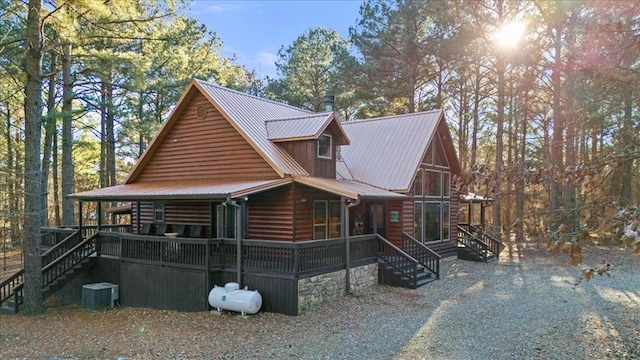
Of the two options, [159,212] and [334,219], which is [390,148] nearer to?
[334,219]

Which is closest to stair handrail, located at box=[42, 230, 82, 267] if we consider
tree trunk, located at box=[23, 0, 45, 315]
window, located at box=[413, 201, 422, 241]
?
tree trunk, located at box=[23, 0, 45, 315]

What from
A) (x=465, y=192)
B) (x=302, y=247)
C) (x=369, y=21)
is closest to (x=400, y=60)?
(x=369, y=21)

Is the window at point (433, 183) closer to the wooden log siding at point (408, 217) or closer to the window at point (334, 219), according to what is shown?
the wooden log siding at point (408, 217)

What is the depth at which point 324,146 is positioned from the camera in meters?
14.1

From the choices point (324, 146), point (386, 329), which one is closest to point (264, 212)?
point (324, 146)

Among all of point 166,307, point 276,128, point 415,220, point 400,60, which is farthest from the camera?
point 400,60

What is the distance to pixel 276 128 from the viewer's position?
568 inches

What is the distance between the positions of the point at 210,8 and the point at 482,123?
20012 mm

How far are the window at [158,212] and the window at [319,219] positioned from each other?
20.0ft

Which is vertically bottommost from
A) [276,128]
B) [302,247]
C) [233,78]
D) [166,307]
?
[166,307]

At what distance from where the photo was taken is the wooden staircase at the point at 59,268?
1232 centimetres

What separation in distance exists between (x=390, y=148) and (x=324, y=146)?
13.4 feet

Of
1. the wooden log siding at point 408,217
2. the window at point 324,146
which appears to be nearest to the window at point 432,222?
the wooden log siding at point 408,217

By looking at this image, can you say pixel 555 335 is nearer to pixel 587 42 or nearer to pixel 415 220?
pixel 587 42
